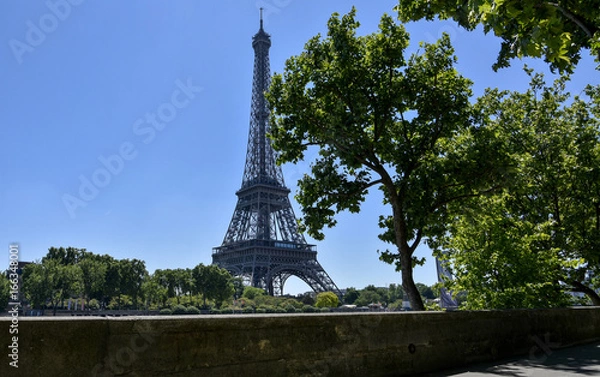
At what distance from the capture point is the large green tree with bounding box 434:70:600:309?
50.9ft

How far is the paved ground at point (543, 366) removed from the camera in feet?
24.9

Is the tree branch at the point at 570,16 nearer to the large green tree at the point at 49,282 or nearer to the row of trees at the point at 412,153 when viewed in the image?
the row of trees at the point at 412,153

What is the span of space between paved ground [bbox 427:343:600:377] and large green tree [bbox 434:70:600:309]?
4821 millimetres

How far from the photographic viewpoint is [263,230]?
99.9m

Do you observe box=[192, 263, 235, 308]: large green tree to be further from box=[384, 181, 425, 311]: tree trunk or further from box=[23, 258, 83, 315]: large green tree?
box=[384, 181, 425, 311]: tree trunk

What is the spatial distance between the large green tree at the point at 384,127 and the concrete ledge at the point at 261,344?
5672mm

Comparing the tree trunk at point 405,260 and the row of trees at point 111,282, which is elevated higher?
the row of trees at point 111,282

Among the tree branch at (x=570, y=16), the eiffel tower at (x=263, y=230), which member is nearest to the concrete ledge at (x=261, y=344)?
the tree branch at (x=570, y=16)

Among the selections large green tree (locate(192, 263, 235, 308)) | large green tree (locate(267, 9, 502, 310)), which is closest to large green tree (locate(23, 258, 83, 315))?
large green tree (locate(192, 263, 235, 308))

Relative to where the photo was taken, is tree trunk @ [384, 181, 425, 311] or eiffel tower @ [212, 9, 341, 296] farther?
eiffel tower @ [212, 9, 341, 296]

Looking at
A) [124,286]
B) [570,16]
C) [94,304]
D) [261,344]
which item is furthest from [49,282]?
[570,16]

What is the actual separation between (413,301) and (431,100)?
6515 millimetres

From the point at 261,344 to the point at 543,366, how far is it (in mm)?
5874

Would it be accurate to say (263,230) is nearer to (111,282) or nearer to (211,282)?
(211,282)
